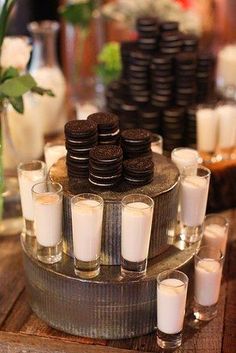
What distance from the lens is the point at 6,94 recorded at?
5.72ft

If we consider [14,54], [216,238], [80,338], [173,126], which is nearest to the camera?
[80,338]

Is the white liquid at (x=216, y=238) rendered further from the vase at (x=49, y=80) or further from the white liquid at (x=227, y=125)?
the vase at (x=49, y=80)

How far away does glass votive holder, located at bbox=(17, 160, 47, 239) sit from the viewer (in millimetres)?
1590

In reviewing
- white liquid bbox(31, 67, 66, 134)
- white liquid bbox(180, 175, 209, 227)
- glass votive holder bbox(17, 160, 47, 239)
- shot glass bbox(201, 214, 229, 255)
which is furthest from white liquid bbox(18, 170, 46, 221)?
white liquid bbox(31, 67, 66, 134)

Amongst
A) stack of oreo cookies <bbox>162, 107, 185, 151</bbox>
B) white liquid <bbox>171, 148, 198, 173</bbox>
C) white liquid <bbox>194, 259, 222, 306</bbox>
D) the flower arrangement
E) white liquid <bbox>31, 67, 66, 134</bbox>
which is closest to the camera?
white liquid <bbox>194, 259, 222, 306</bbox>

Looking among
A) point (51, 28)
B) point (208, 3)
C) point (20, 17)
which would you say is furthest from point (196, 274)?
point (20, 17)

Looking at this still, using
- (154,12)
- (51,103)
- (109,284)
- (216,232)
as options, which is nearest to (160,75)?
(51,103)

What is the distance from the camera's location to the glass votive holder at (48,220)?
4.76ft

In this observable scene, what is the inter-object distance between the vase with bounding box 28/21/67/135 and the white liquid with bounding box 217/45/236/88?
0.67 m

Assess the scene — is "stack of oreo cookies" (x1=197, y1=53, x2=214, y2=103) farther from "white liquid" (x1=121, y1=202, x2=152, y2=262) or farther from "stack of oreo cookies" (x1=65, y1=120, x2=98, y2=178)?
"white liquid" (x1=121, y1=202, x2=152, y2=262)

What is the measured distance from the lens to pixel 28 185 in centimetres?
158

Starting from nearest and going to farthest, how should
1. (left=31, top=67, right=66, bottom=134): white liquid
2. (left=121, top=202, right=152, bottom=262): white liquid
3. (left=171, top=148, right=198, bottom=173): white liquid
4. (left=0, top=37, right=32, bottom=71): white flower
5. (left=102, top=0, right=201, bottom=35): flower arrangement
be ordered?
(left=121, top=202, right=152, bottom=262): white liquid < (left=171, top=148, right=198, bottom=173): white liquid < (left=0, top=37, right=32, bottom=71): white flower < (left=31, top=67, right=66, bottom=134): white liquid < (left=102, top=0, right=201, bottom=35): flower arrangement

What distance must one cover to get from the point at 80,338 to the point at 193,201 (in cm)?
42

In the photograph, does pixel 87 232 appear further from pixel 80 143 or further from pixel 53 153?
pixel 53 153
